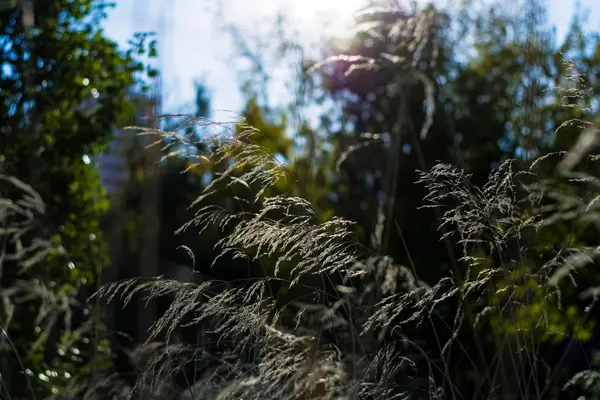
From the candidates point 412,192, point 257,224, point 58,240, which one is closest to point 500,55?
point 412,192

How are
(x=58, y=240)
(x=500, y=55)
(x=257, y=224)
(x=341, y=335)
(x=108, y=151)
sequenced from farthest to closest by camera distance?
(x=500, y=55), (x=108, y=151), (x=58, y=240), (x=341, y=335), (x=257, y=224)

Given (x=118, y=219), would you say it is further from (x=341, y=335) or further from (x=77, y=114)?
(x=341, y=335)

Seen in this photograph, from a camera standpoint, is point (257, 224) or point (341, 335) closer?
point (257, 224)

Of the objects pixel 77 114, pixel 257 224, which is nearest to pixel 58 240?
pixel 77 114

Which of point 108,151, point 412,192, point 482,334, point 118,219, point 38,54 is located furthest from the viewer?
point 412,192

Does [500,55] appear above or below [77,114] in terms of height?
above

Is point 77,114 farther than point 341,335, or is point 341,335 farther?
point 77,114

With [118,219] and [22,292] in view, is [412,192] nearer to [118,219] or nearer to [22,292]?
[118,219]

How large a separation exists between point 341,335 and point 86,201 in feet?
7.26

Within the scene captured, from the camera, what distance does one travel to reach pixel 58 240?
3.99 meters

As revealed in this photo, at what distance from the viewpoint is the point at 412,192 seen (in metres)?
8.73

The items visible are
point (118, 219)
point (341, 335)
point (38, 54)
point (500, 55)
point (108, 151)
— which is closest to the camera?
point (341, 335)

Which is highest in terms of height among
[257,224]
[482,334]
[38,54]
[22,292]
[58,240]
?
[38,54]

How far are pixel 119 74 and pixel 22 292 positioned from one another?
125cm
